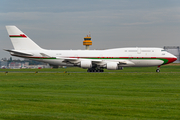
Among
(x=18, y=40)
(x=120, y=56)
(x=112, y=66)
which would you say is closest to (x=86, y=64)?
(x=112, y=66)

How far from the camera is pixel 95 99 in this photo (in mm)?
16312

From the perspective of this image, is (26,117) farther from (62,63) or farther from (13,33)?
(13,33)

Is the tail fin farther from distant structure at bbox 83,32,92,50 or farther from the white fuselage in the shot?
distant structure at bbox 83,32,92,50

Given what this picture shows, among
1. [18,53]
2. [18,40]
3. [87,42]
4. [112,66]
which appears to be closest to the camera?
[112,66]

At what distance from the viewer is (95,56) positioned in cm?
5100

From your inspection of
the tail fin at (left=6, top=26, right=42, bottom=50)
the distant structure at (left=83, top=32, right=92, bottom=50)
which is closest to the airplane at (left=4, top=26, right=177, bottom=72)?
the tail fin at (left=6, top=26, right=42, bottom=50)

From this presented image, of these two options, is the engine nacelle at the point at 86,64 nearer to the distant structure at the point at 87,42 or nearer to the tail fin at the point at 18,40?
the tail fin at the point at 18,40

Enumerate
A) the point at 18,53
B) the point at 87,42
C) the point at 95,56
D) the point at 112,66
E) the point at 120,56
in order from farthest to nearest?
the point at 87,42 < the point at 18,53 < the point at 95,56 < the point at 120,56 < the point at 112,66

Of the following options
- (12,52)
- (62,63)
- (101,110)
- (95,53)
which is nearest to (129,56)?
(95,53)

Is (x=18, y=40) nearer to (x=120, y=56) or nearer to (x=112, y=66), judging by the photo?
(x=112, y=66)

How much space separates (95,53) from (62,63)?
6.29m

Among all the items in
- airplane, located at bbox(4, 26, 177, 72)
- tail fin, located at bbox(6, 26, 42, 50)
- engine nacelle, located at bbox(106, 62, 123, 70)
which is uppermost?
tail fin, located at bbox(6, 26, 42, 50)

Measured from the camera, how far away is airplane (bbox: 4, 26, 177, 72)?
164ft

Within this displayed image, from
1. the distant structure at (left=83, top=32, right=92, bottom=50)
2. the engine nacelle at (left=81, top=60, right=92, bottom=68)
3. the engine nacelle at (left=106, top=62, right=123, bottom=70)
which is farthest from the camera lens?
the distant structure at (left=83, top=32, right=92, bottom=50)
